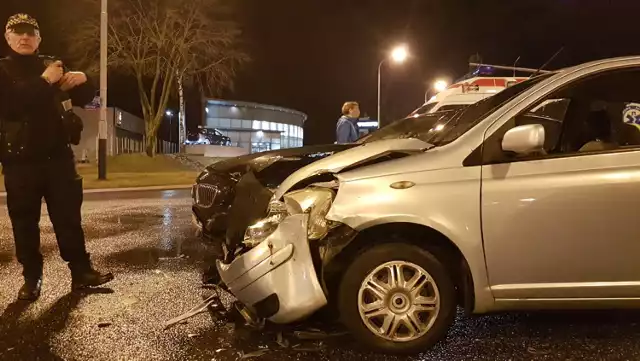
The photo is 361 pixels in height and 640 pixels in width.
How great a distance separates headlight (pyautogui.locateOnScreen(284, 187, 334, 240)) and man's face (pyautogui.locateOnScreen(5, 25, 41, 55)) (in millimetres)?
2470

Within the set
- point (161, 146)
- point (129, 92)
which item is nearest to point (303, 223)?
point (129, 92)

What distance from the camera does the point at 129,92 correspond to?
41250mm

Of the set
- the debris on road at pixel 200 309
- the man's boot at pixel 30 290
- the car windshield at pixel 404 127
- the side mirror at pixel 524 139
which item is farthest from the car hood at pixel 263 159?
the side mirror at pixel 524 139

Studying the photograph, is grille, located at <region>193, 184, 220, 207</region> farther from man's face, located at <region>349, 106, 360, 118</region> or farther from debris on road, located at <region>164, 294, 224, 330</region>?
man's face, located at <region>349, 106, 360, 118</region>

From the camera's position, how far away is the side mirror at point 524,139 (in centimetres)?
314

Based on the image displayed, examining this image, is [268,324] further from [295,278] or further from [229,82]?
[229,82]

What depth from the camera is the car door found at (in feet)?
10.4

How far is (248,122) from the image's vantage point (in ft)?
191

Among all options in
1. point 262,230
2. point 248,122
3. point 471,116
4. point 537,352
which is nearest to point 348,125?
point 471,116

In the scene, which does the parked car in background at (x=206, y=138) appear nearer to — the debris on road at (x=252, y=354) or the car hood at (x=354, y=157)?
the car hood at (x=354, y=157)

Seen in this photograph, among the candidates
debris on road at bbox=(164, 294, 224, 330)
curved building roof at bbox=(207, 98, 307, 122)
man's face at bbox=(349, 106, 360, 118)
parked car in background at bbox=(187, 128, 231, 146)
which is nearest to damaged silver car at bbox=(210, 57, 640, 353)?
debris on road at bbox=(164, 294, 224, 330)

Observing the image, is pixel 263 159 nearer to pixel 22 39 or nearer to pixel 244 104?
pixel 22 39

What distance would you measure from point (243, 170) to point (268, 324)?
2002 mm

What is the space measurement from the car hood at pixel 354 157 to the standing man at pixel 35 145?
1.92 m
